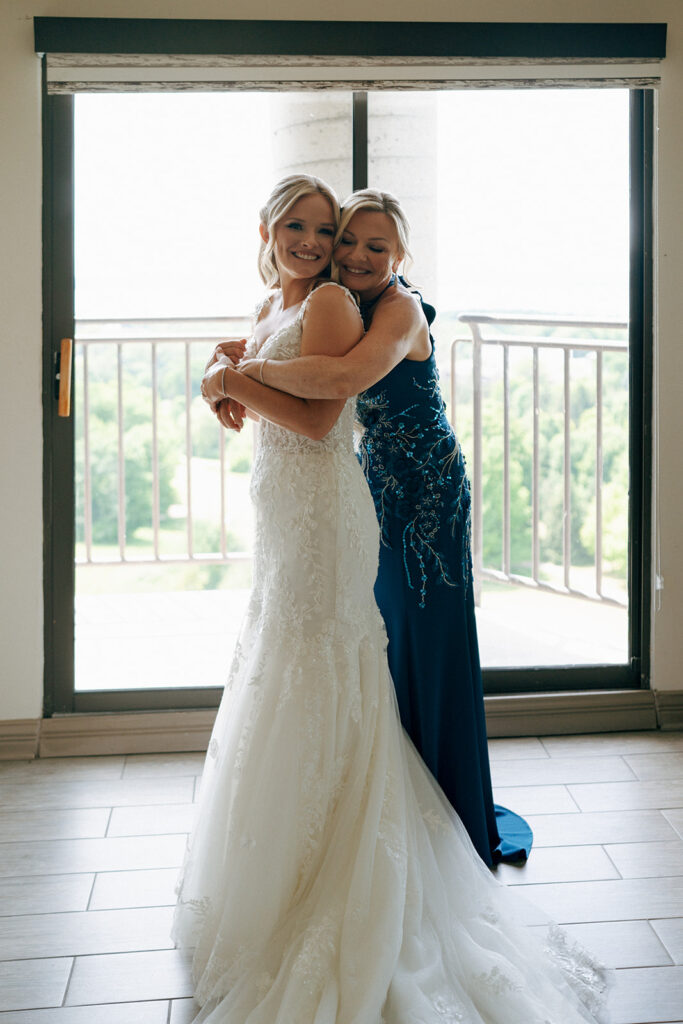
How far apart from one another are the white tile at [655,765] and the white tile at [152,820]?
132cm

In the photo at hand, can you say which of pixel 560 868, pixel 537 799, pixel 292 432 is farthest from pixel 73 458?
pixel 560 868

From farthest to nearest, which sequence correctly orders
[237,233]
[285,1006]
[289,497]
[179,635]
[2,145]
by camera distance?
[179,635], [237,233], [2,145], [289,497], [285,1006]

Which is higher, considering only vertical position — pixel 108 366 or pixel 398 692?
pixel 108 366

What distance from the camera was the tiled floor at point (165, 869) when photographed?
2002mm

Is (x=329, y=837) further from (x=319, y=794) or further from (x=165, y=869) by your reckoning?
(x=165, y=869)

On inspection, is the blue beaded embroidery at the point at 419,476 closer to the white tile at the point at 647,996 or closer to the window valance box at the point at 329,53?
the white tile at the point at 647,996

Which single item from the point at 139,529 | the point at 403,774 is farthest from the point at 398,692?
the point at 139,529

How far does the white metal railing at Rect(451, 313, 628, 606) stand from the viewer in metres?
4.25

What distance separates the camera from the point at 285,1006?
1.77 m

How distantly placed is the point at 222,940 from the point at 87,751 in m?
1.38

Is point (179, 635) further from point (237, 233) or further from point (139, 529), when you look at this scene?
point (237, 233)

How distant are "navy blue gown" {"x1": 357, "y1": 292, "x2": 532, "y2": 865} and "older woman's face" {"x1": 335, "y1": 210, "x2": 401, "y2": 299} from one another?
0.24 metres

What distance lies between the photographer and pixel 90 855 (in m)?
2.57

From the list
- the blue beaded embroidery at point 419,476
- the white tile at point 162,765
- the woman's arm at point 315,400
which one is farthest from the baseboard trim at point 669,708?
the woman's arm at point 315,400
